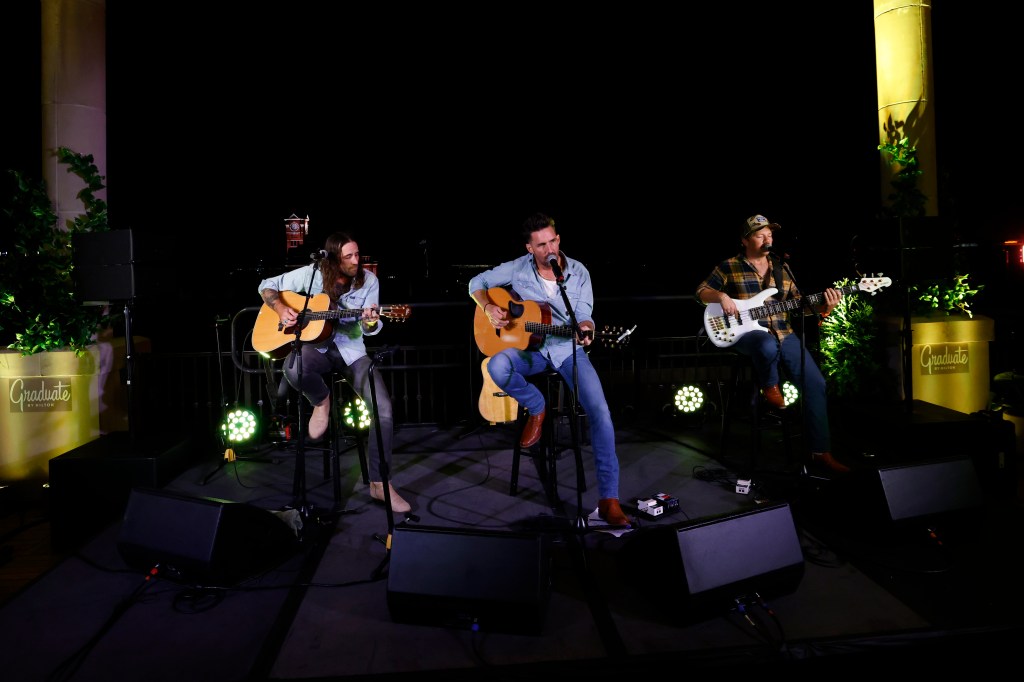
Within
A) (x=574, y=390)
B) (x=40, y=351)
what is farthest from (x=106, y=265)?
(x=574, y=390)

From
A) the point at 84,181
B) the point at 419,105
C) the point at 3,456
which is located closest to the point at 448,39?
the point at 419,105

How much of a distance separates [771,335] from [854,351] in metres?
1.58

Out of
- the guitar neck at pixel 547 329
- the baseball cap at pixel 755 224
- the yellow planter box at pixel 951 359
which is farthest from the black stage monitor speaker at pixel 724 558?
the yellow planter box at pixel 951 359

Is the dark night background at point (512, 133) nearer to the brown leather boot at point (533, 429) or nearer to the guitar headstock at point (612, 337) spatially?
the brown leather boot at point (533, 429)

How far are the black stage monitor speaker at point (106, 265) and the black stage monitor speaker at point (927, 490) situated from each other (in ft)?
15.6

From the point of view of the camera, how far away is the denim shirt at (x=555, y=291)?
14.2 ft

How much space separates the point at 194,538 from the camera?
3043 millimetres

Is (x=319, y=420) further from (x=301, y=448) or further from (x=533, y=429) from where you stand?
(x=533, y=429)

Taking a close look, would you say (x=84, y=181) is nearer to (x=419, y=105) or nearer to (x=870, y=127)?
(x=419, y=105)

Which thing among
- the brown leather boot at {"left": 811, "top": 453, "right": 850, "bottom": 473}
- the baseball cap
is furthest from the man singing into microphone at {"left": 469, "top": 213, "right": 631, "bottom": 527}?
the brown leather boot at {"left": 811, "top": 453, "right": 850, "bottom": 473}

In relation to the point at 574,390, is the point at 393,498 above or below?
below

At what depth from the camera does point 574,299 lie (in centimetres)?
439

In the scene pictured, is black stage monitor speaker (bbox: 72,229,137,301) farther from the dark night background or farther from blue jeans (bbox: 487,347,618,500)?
the dark night background

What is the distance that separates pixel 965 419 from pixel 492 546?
3.75m
